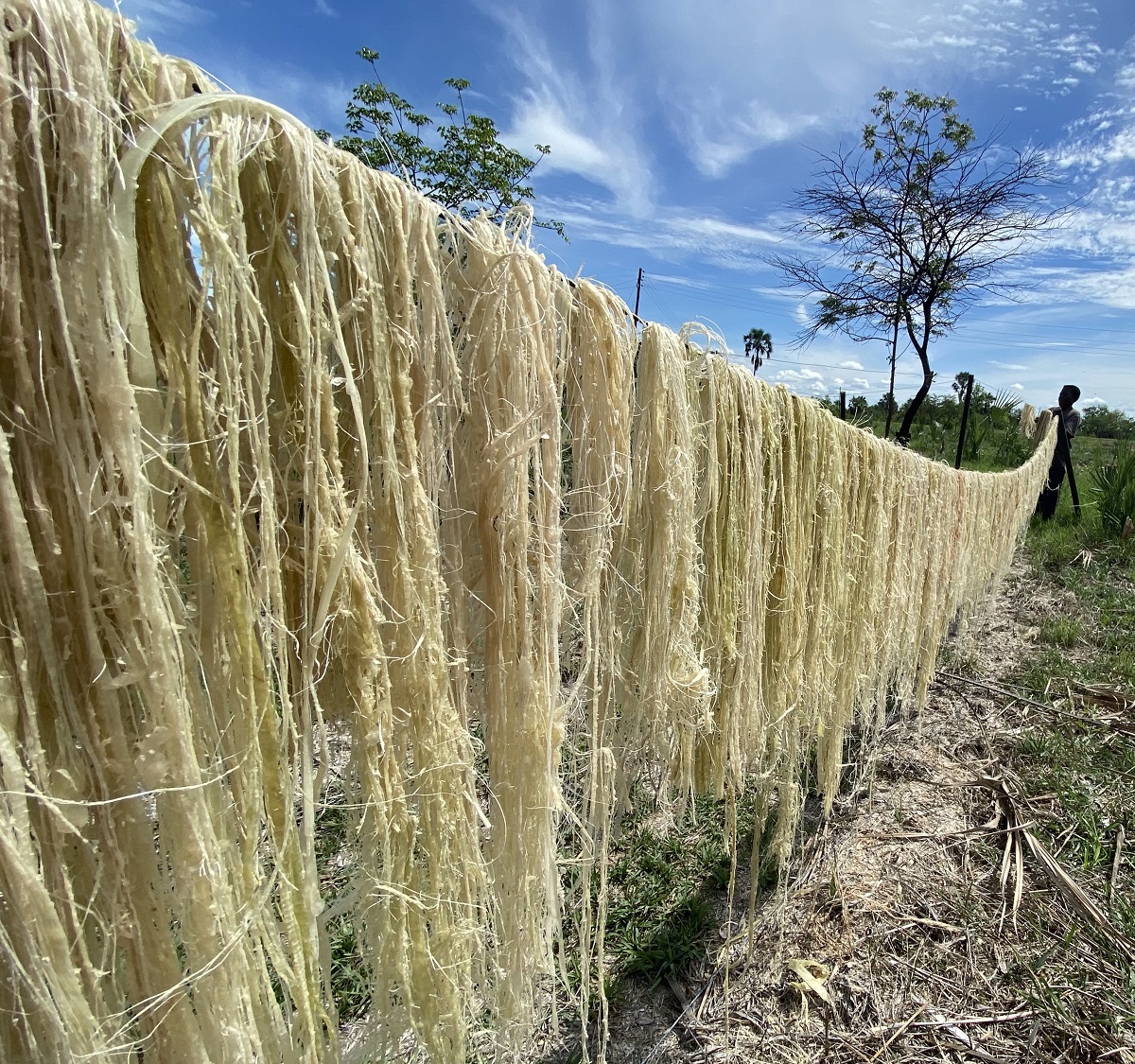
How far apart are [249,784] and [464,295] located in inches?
27.8

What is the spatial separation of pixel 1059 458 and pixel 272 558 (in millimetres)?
10943

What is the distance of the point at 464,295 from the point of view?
870 millimetres

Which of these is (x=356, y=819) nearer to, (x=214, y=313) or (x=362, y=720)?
(x=362, y=720)

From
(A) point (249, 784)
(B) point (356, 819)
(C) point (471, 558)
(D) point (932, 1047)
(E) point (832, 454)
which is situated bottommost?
(D) point (932, 1047)

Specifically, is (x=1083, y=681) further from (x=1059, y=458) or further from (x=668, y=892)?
(x=1059, y=458)

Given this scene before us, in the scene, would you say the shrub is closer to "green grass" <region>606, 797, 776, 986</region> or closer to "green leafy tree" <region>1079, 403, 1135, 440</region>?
"green grass" <region>606, 797, 776, 986</region>

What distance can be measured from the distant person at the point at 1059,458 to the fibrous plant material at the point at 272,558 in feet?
32.0

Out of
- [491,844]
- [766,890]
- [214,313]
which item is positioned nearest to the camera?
[214,313]

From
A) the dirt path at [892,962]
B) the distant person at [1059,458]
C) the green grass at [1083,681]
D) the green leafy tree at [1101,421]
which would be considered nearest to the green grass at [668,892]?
the dirt path at [892,962]

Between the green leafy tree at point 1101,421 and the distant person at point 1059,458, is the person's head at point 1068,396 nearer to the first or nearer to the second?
the distant person at point 1059,458

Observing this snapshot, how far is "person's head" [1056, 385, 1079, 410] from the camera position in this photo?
26.4 ft

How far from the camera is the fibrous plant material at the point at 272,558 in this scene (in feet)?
1.69

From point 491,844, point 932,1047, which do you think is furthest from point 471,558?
point 932,1047

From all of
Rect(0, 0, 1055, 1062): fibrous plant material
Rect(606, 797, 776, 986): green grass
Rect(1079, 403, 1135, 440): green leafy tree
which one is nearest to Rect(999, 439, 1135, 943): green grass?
Rect(606, 797, 776, 986): green grass
